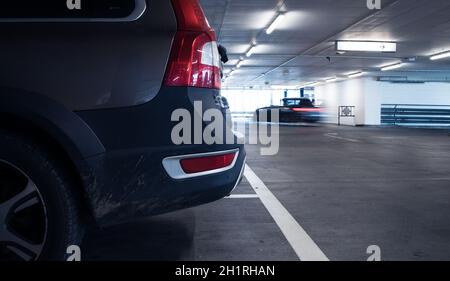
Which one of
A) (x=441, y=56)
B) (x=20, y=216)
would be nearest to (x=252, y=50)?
(x=441, y=56)

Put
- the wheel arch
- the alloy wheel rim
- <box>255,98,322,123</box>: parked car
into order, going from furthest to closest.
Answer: <box>255,98,322,123</box>: parked car < the alloy wheel rim < the wheel arch

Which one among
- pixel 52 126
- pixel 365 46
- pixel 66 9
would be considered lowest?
pixel 52 126

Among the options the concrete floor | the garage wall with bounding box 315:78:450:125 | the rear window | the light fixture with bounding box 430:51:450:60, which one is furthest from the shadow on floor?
the garage wall with bounding box 315:78:450:125

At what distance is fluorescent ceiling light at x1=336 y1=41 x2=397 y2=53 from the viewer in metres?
15.4

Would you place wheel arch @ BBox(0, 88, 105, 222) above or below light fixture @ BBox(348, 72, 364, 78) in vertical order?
below

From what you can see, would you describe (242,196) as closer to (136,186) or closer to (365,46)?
(136,186)

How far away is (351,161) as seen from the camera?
824 centimetres

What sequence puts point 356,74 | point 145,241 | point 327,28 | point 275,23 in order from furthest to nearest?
point 356,74, point 327,28, point 275,23, point 145,241

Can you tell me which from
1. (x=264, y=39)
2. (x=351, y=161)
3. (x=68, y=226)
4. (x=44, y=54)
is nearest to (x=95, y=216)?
(x=68, y=226)

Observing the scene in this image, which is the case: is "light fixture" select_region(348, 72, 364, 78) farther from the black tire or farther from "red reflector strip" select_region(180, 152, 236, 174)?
the black tire

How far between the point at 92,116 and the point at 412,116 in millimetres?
32428

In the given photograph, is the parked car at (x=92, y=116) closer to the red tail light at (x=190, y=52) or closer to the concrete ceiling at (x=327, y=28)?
the red tail light at (x=190, y=52)

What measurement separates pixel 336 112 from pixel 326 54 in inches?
613

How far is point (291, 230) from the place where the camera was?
11.6 feet
